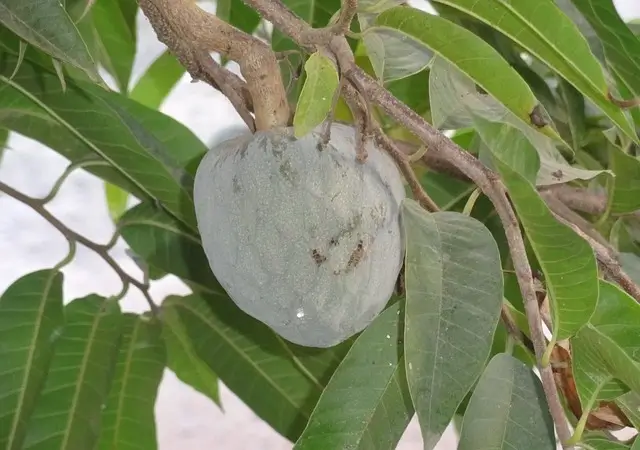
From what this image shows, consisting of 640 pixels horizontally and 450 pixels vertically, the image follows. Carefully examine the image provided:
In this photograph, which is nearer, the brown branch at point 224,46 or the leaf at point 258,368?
the brown branch at point 224,46

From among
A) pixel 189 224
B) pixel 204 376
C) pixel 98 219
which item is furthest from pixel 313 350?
pixel 98 219

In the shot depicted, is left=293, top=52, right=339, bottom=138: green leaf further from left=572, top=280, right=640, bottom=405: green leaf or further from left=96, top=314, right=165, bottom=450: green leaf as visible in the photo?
left=96, top=314, right=165, bottom=450: green leaf

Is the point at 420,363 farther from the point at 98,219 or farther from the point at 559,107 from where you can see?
the point at 98,219

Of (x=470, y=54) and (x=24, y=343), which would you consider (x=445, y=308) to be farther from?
(x=24, y=343)

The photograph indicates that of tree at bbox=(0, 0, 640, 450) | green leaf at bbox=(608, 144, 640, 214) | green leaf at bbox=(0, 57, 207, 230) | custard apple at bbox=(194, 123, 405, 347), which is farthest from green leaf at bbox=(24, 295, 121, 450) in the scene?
green leaf at bbox=(608, 144, 640, 214)

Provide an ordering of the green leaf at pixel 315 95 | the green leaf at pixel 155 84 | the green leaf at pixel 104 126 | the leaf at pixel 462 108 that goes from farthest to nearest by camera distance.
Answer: the green leaf at pixel 155 84 < the green leaf at pixel 104 126 < the leaf at pixel 462 108 < the green leaf at pixel 315 95

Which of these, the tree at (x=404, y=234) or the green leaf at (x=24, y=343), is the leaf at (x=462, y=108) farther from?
the green leaf at (x=24, y=343)

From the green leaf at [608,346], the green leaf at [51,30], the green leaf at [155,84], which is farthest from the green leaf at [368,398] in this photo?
the green leaf at [155,84]
